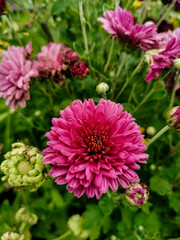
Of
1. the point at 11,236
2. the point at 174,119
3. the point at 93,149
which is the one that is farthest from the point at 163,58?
the point at 11,236

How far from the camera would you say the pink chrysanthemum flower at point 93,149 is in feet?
1.81

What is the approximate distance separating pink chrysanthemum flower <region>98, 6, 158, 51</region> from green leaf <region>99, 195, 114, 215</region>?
0.58m

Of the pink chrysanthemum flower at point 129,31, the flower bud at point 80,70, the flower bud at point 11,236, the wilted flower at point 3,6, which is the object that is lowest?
the flower bud at point 11,236

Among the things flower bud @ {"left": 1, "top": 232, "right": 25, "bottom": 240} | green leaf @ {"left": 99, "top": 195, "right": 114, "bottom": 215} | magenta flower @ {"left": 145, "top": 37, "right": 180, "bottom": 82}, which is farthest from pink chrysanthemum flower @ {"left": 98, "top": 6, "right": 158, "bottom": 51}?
flower bud @ {"left": 1, "top": 232, "right": 25, "bottom": 240}

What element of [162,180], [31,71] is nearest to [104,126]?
[31,71]

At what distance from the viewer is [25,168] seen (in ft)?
2.12

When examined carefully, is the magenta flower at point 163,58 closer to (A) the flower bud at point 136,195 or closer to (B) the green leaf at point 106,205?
(A) the flower bud at point 136,195

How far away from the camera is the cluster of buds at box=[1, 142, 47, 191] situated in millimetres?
628

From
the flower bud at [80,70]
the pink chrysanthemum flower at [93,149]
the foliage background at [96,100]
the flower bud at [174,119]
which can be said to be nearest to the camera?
the pink chrysanthemum flower at [93,149]

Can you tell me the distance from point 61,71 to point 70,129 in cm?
32

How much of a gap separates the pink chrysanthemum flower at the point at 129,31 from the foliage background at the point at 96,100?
90 millimetres

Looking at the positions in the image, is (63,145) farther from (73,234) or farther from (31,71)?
(73,234)

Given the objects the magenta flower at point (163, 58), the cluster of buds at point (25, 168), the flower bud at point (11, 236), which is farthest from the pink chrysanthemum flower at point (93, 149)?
the flower bud at point (11, 236)

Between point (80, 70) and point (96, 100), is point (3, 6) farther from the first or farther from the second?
point (96, 100)
